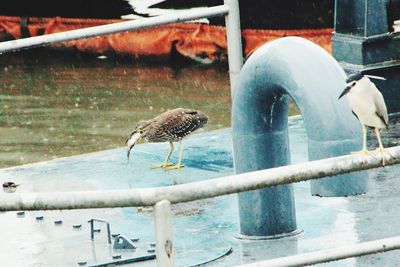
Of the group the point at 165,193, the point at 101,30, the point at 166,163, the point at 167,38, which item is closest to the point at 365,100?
the point at 165,193

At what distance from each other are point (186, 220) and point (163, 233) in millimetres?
3699

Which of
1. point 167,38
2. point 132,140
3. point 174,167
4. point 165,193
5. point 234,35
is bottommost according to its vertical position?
point 174,167

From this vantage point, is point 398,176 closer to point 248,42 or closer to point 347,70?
point 347,70

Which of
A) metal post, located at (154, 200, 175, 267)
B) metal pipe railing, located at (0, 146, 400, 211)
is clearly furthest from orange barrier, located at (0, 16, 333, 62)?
metal post, located at (154, 200, 175, 267)

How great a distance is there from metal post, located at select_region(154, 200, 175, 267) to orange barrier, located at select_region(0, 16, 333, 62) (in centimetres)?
1157

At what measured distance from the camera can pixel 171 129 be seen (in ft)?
28.2

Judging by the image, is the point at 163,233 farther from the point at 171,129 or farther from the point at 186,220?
the point at 171,129

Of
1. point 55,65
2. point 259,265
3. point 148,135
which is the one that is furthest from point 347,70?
point 55,65

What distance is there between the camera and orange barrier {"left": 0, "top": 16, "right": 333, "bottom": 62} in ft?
50.2

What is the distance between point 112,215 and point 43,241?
0.58 m

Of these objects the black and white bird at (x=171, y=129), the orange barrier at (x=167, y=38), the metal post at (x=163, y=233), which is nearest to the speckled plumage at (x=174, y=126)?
the black and white bird at (x=171, y=129)

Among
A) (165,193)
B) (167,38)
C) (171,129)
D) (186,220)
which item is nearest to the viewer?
(165,193)

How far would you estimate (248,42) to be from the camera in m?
15.4

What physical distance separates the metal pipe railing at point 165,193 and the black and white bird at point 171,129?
4722 mm
